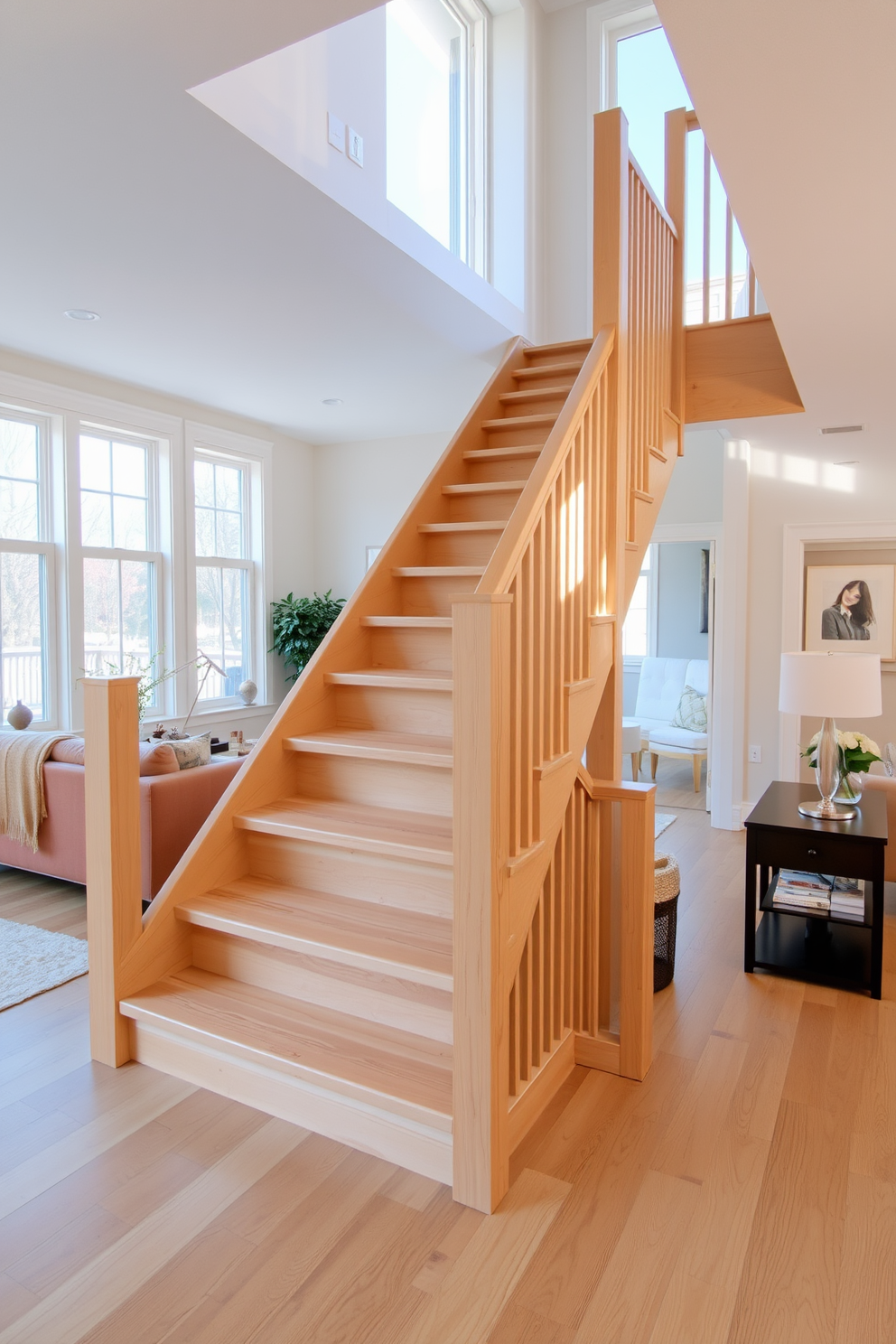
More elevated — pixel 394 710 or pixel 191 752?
pixel 394 710

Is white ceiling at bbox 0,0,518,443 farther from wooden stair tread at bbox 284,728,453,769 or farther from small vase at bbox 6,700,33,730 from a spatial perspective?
small vase at bbox 6,700,33,730

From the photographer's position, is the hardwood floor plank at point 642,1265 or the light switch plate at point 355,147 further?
the light switch plate at point 355,147

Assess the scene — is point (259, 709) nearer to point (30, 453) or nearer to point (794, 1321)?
point (30, 453)

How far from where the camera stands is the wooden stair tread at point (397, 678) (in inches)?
108

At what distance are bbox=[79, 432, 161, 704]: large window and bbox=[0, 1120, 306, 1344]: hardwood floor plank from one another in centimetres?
426

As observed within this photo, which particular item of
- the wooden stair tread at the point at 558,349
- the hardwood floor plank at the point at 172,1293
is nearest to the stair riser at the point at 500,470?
the wooden stair tread at the point at 558,349

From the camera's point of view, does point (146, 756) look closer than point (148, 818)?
No

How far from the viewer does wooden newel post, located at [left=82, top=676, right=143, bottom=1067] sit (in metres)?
2.43

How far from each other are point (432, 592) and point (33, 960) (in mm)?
2083

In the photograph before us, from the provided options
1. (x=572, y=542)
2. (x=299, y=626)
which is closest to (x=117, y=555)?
(x=299, y=626)

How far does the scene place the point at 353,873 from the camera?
101 inches

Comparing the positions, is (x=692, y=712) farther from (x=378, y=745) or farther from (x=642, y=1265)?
(x=642, y=1265)

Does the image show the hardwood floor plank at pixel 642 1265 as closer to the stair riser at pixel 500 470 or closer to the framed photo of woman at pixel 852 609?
the stair riser at pixel 500 470

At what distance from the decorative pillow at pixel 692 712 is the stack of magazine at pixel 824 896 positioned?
3476mm
